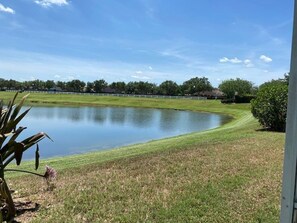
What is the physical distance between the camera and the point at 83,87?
456 ft

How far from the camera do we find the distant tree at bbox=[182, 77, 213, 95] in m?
131

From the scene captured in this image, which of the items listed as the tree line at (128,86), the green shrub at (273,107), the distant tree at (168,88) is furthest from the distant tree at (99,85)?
the green shrub at (273,107)

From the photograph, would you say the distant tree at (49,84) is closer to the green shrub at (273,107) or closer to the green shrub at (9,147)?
the green shrub at (273,107)

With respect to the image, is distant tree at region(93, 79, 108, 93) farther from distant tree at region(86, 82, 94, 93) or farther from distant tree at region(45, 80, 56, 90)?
distant tree at region(45, 80, 56, 90)

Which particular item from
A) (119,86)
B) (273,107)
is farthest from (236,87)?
(273,107)

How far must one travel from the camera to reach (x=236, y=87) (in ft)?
318

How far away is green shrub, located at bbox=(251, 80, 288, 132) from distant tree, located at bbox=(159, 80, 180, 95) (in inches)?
4312

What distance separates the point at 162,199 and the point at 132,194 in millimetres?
489

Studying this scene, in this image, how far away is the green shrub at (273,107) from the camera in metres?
17.0

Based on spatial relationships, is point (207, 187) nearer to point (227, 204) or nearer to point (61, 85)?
point (227, 204)

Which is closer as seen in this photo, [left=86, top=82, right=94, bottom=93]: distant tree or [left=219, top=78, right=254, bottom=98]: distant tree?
[left=219, top=78, right=254, bottom=98]: distant tree

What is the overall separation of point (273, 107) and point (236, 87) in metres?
81.6

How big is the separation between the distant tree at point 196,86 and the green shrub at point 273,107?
11162cm

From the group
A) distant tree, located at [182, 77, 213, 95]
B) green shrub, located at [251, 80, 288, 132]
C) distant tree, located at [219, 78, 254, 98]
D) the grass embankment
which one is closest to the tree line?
distant tree, located at [182, 77, 213, 95]
